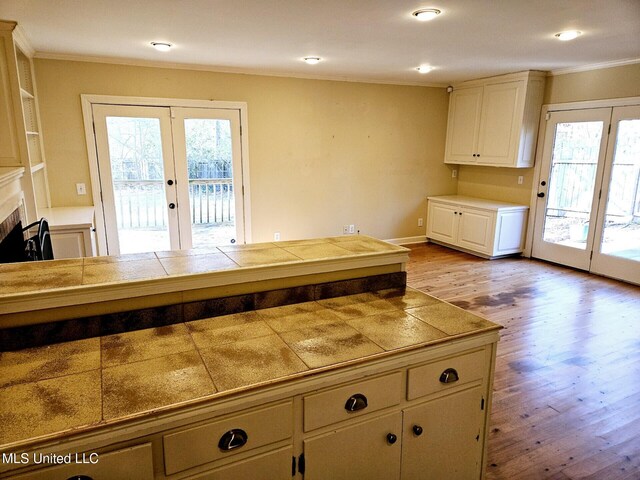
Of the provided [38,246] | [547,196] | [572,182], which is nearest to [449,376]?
[38,246]

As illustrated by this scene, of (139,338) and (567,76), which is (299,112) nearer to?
(567,76)

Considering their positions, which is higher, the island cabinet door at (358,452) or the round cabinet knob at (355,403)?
the round cabinet knob at (355,403)

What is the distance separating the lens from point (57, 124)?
14.5 feet

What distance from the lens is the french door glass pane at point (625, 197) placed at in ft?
15.0

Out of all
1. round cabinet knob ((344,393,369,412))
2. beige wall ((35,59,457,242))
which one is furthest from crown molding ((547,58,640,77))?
round cabinet knob ((344,393,369,412))

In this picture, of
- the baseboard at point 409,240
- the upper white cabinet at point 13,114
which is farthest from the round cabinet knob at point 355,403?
the baseboard at point 409,240

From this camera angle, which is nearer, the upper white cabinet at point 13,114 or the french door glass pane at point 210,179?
the upper white cabinet at point 13,114

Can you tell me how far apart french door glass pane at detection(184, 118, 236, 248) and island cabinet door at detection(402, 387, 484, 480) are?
4.07 m

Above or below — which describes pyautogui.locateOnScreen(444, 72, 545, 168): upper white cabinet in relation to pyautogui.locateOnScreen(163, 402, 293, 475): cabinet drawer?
above

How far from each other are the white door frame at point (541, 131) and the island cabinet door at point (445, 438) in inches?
180

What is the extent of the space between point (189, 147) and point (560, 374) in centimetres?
440

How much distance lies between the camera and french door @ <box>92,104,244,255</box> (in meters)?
4.68

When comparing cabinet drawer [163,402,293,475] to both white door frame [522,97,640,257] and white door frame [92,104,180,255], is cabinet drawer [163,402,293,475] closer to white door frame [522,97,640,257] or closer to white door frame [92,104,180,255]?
white door frame [92,104,180,255]

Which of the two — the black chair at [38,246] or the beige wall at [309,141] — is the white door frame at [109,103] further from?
the black chair at [38,246]
